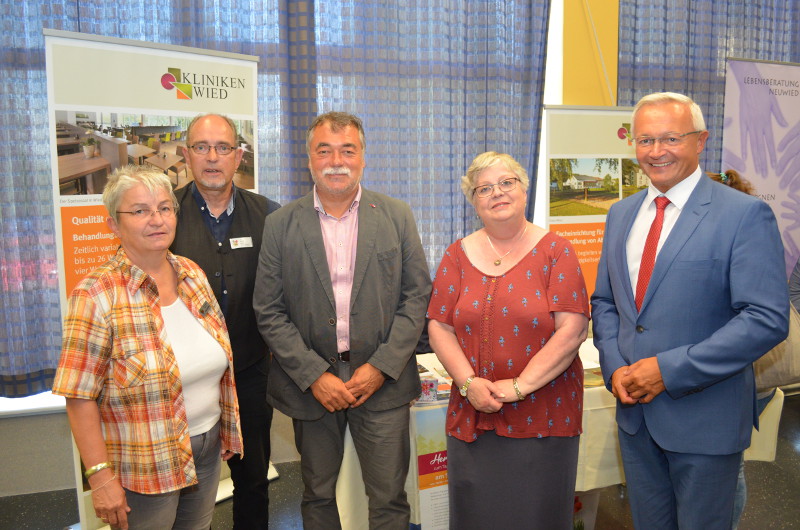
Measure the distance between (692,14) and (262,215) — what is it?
4.01m

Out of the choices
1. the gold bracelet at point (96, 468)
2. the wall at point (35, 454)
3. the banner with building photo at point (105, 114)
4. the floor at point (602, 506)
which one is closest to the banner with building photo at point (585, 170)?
the floor at point (602, 506)

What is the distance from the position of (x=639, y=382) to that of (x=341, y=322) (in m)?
0.98

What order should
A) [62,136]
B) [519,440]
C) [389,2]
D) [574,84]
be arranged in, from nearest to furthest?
[519,440], [62,136], [389,2], [574,84]

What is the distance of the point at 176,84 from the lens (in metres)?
2.83

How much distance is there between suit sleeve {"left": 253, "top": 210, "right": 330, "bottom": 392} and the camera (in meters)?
1.96

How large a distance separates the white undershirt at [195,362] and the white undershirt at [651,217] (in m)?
1.28

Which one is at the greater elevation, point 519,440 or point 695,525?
point 519,440

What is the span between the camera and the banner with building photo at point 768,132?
13.9ft

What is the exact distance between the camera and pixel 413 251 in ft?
6.96

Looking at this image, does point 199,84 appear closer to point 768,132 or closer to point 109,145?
point 109,145

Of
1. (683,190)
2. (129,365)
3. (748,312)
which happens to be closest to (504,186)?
(683,190)

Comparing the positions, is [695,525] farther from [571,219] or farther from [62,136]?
[62,136]

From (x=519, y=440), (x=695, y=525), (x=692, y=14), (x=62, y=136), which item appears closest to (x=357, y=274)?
(x=519, y=440)

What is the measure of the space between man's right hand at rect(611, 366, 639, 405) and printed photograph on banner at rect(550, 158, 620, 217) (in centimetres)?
225
